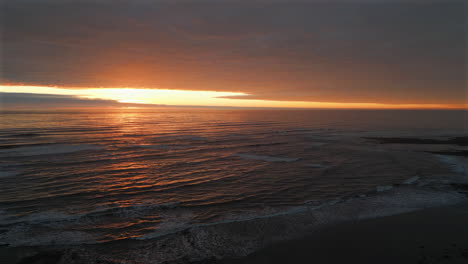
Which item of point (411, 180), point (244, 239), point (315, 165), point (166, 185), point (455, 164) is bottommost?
point (166, 185)

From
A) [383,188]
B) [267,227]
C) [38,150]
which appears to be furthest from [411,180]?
[38,150]

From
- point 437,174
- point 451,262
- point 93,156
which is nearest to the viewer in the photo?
point 451,262

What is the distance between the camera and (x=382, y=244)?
8.66 meters

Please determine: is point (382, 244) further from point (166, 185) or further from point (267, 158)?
point (267, 158)

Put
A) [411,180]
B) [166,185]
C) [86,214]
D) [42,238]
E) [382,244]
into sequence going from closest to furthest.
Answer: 1. [382,244]
2. [42,238]
3. [86,214]
4. [166,185]
5. [411,180]

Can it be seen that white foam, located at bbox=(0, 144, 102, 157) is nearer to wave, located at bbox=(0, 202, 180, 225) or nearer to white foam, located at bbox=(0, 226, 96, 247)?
wave, located at bbox=(0, 202, 180, 225)

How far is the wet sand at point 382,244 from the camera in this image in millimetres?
7820

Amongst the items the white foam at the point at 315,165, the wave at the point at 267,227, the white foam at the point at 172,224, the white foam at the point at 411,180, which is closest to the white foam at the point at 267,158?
the white foam at the point at 315,165

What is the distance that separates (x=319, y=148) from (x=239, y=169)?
14026 mm

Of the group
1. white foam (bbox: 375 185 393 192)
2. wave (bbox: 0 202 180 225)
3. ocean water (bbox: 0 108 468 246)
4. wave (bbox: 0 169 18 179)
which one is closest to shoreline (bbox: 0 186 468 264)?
ocean water (bbox: 0 108 468 246)

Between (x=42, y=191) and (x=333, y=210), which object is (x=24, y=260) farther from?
(x=333, y=210)

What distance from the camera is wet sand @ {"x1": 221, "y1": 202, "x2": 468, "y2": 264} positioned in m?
7.82

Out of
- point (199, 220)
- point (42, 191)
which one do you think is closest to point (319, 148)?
point (199, 220)

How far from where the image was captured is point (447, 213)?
11.2m
